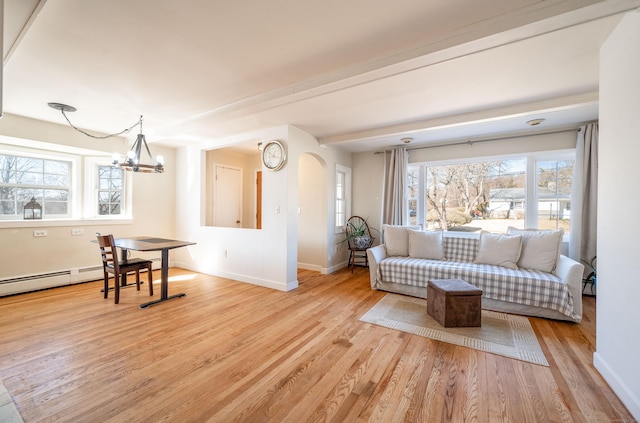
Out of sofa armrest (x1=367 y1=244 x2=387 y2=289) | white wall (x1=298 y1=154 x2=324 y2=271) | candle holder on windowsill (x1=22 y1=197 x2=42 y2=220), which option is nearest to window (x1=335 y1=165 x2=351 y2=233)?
white wall (x1=298 y1=154 x2=324 y2=271)

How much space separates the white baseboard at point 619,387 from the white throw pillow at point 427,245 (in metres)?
2.08

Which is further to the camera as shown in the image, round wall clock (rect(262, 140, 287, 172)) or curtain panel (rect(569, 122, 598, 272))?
round wall clock (rect(262, 140, 287, 172))

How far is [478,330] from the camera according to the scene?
8.68ft

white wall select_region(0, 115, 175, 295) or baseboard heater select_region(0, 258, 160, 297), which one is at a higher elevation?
white wall select_region(0, 115, 175, 295)

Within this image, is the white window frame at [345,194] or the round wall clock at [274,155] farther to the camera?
the white window frame at [345,194]

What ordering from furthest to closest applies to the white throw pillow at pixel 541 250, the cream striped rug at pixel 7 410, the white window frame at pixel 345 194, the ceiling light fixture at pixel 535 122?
1. the white window frame at pixel 345 194
2. the ceiling light fixture at pixel 535 122
3. the white throw pillow at pixel 541 250
4. the cream striped rug at pixel 7 410

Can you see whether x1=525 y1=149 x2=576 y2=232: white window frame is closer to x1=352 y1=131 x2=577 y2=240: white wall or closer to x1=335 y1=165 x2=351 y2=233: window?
x1=352 y1=131 x2=577 y2=240: white wall

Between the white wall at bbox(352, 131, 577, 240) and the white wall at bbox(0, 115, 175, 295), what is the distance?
3.85 m

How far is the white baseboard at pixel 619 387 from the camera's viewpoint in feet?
5.02

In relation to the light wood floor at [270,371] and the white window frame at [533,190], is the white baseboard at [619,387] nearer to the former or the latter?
the light wood floor at [270,371]

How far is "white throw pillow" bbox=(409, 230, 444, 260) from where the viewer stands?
4016mm

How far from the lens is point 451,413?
5.16 feet

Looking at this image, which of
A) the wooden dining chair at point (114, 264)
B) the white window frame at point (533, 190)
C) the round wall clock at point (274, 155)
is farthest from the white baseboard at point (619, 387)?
the wooden dining chair at point (114, 264)

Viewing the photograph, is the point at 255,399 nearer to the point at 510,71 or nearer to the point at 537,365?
the point at 537,365
